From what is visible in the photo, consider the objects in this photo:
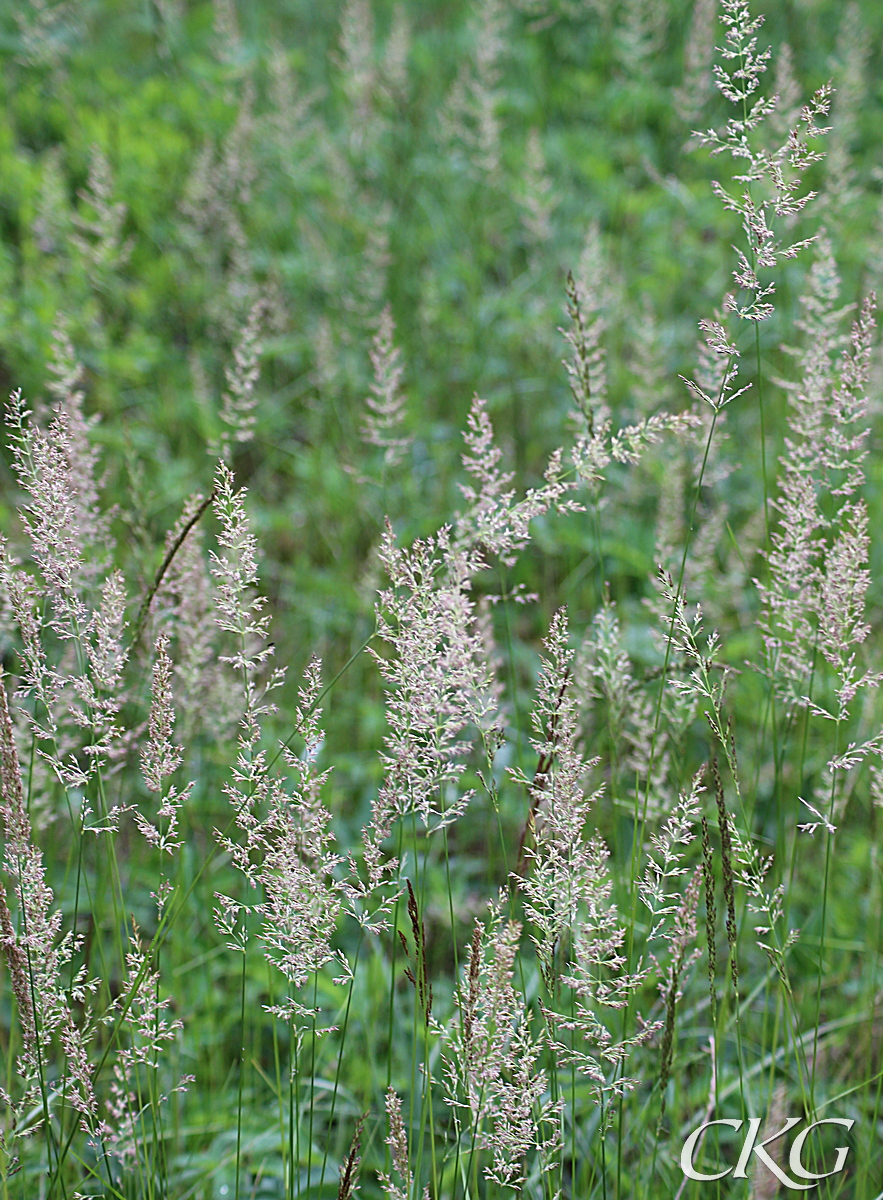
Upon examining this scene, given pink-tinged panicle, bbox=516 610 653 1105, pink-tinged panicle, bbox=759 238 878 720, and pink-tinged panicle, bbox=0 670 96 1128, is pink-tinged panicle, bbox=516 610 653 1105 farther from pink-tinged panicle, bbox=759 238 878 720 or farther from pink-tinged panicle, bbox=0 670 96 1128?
pink-tinged panicle, bbox=0 670 96 1128

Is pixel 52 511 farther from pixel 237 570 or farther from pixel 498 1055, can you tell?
pixel 498 1055

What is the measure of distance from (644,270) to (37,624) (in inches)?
162

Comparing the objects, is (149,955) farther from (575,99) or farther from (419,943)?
(575,99)

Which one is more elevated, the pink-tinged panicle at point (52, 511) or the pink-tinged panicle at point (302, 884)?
the pink-tinged panicle at point (52, 511)

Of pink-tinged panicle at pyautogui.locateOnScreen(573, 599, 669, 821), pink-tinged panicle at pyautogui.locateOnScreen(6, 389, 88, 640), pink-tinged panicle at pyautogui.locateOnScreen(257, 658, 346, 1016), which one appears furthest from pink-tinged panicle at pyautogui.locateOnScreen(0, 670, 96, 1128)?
pink-tinged panicle at pyautogui.locateOnScreen(573, 599, 669, 821)

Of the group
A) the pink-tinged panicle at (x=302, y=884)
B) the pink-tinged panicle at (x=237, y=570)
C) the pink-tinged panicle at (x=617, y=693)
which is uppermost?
the pink-tinged panicle at (x=237, y=570)

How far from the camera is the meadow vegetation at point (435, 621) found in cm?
136

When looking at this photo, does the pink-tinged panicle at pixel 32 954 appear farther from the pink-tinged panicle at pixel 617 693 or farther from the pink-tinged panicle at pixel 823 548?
the pink-tinged panicle at pixel 823 548

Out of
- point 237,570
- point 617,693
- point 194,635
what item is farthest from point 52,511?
point 617,693

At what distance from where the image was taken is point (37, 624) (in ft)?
4.47

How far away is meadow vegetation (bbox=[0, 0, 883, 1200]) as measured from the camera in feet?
4.47

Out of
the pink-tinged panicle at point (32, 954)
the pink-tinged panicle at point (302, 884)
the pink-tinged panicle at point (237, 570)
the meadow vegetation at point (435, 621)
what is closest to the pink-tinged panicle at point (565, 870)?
the meadow vegetation at point (435, 621)

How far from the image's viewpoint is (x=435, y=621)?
4.43 feet

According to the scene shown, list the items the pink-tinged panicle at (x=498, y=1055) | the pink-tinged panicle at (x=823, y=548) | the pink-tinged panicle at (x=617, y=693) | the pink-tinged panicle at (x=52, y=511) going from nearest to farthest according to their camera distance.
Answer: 1. the pink-tinged panicle at (x=498, y=1055)
2. the pink-tinged panicle at (x=52, y=511)
3. the pink-tinged panicle at (x=823, y=548)
4. the pink-tinged panicle at (x=617, y=693)
